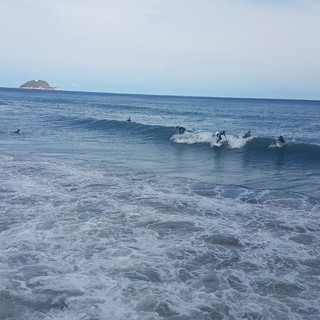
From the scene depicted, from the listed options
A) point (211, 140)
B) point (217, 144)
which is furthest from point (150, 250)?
point (211, 140)

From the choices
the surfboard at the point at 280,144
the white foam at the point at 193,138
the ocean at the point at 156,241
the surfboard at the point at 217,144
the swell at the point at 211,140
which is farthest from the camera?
the white foam at the point at 193,138

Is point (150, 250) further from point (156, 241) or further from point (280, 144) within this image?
point (280, 144)

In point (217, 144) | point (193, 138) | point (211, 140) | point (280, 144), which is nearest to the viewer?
point (280, 144)

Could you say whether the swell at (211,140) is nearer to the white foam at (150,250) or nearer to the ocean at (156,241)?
the ocean at (156,241)

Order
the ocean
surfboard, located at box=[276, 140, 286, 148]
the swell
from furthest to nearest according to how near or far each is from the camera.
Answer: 1. surfboard, located at box=[276, 140, 286, 148]
2. the swell
3. the ocean

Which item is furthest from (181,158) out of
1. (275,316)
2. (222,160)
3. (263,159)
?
(275,316)

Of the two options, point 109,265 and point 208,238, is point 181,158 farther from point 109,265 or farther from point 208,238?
point 109,265

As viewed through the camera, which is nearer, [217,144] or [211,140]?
[217,144]

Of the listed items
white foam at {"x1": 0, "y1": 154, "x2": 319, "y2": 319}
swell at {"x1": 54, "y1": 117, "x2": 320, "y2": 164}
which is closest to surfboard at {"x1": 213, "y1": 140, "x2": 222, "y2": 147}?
swell at {"x1": 54, "y1": 117, "x2": 320, "y2": 164}

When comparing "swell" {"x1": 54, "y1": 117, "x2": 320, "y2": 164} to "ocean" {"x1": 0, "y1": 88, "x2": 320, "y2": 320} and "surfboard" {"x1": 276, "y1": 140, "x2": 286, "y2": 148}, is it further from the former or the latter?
"ocean" {"x1": 0, "y1": 88, "x2": 320, "y2": 320}

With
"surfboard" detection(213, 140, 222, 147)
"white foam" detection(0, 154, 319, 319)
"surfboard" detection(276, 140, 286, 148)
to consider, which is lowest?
"white foam" detection(0, 154, 319, 319)

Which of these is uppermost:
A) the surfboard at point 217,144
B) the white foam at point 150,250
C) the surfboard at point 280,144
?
the surfboard at point 280,144

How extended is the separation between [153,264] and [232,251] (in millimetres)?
1977

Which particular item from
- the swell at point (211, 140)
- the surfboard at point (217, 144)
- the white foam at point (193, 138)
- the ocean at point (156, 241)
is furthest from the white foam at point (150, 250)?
the white foam at point (193, 138)
